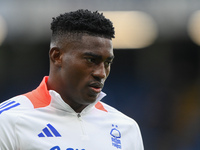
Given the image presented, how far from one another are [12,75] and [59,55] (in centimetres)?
563

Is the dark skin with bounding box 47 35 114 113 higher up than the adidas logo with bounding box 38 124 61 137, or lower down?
higher up

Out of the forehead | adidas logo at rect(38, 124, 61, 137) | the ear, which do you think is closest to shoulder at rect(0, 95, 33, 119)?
adidas logo at rect(38, 124, 61, 137)

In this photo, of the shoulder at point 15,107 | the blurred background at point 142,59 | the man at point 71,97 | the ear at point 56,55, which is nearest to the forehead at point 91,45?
the man at point 71,97

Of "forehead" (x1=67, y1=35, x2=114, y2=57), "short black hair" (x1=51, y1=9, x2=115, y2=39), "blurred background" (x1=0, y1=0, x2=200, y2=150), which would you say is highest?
"short black hair" (x1=51, y1=9, x2=115, y2=39)

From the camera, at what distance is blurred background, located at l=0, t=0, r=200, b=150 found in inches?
292

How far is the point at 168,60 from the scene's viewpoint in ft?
25.8

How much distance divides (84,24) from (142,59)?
572 centimetres

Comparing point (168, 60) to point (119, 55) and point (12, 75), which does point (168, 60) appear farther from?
point (12, 75)

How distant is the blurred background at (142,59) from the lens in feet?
24.3

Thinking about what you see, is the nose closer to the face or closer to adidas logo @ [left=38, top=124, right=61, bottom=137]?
the face

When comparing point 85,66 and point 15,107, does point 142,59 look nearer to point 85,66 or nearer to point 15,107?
point 85,66

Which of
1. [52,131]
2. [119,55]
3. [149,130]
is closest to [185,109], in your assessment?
[149,130]

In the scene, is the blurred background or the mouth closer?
the mouth

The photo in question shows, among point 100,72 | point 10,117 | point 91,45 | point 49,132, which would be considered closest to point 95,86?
point 100,72
